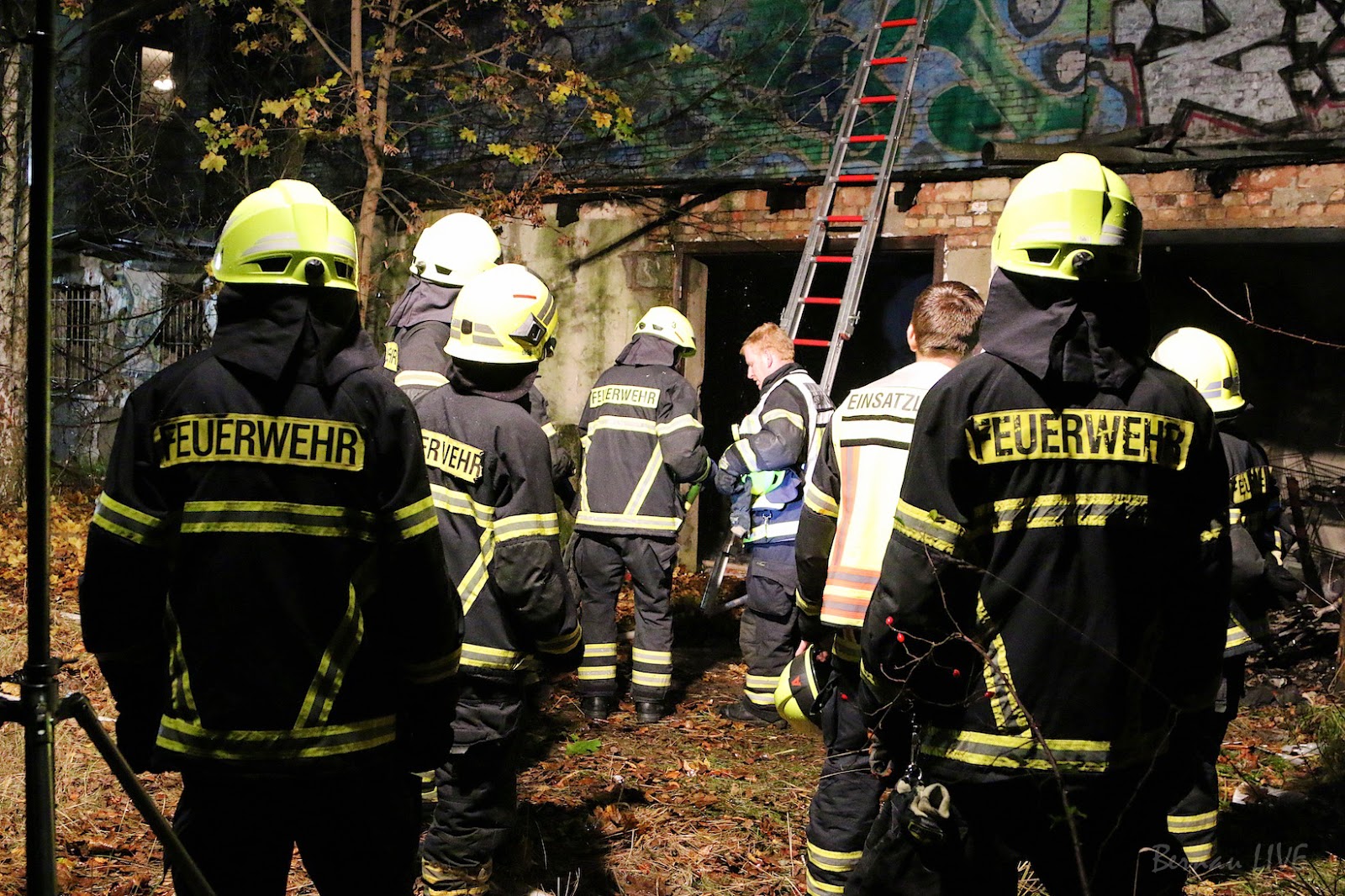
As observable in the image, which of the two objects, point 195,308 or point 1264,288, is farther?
point 195,308

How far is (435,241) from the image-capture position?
548 centimetres

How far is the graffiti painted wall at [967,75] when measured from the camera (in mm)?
9250

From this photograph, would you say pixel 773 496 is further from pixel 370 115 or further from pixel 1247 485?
pixel 370 115

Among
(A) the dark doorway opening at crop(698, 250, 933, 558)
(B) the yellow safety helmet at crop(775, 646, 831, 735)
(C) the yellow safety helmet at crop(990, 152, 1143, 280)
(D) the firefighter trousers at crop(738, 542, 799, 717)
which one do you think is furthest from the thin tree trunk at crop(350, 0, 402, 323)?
(C) the yellow safety helmet at crop(990, 152, 1143, 280)

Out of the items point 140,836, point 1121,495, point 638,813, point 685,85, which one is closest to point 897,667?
point 1121,495

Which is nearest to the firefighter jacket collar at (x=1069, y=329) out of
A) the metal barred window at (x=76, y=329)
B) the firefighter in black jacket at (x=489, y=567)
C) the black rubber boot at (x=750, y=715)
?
the firefighter in black jacket at (x=489, y=567)

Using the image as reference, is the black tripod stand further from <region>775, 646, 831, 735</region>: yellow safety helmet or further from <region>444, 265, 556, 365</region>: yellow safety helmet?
<region>775, 646, 831, 735</region>: yellow safety helmet

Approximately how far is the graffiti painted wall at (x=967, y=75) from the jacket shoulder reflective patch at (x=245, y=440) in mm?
8615

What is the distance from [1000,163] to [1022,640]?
7.39m

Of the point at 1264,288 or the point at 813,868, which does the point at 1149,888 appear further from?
the point at 1264,288

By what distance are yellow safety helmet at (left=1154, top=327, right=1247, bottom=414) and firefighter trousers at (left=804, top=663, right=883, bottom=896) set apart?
233 centimetres

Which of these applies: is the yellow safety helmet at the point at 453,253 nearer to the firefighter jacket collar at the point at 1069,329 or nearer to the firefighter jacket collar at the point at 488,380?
the firefighter jacket collar at the point at 488,380

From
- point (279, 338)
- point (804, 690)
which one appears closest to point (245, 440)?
point (279, 338)

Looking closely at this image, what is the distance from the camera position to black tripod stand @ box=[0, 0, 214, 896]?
173 centimetres
